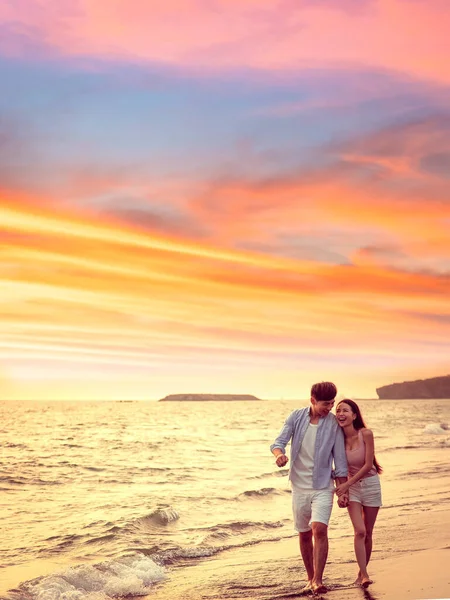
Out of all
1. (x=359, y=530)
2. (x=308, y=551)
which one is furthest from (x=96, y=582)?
(x=359, y=530)

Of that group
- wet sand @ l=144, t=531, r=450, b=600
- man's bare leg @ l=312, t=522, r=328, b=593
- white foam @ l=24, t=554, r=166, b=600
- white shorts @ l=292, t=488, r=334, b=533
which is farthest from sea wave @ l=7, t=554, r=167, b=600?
white shorts @ l=292, t=488, r=334, b=533

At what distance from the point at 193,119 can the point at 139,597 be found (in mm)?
6797

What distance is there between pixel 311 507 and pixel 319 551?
305mm

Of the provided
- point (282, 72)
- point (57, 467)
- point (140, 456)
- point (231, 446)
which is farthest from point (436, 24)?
point (231, 446)

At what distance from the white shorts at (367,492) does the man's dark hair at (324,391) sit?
74 cm

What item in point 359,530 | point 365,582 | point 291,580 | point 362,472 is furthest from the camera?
point 291,580

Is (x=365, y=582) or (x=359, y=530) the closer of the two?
(x=359, y=530)

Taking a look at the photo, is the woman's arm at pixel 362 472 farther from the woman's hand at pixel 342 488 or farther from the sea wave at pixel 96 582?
the sea wave at pixel 96 582

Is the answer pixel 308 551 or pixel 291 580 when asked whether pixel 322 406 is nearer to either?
pixel 308 551

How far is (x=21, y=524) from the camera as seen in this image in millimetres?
10156

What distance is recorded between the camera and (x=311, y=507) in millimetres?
5043

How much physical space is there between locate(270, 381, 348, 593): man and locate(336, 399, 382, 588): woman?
0.09 meters

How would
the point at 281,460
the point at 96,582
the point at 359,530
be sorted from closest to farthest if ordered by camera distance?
the point at 281,460 → the point at 359,530 → the point at 96,582

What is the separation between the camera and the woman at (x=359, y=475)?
5117 millimetres
